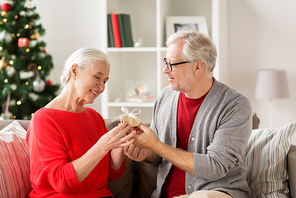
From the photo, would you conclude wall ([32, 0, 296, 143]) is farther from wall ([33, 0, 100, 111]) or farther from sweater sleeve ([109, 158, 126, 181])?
sweater sleeve ([109, 158, 126, 181])

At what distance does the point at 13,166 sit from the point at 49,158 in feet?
1.09

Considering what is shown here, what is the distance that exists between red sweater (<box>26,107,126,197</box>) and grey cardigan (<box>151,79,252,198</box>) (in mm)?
393

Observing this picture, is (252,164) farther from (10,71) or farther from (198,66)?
(10,71)

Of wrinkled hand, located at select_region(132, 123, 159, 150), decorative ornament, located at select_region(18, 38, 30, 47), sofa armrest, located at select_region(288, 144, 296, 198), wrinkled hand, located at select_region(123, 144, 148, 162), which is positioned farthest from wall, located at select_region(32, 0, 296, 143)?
wrinkled hand, located at select_region(132, 123, 159, 150)

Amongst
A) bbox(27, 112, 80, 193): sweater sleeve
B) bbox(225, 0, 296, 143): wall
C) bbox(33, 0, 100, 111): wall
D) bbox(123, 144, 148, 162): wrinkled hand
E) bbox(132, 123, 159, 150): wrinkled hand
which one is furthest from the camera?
bbox(33, 0, 100, 111): wall

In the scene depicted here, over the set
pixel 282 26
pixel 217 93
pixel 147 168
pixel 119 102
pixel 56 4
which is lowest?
pixel 147 168

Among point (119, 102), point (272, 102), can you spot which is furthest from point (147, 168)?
point (272, 102)

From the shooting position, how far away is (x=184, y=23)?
10.4 feet

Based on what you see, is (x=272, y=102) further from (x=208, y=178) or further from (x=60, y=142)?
(x=60, y=142)

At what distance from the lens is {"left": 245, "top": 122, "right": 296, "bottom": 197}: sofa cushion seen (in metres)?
1.65

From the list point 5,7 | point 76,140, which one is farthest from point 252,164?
point 5,7

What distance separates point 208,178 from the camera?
4.85 feet

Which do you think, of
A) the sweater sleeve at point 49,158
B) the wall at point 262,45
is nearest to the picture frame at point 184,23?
the wall at point 262,45

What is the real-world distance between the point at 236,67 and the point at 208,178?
7.36ft
